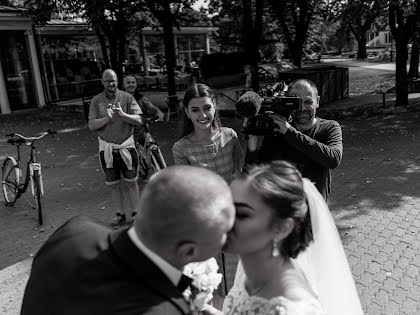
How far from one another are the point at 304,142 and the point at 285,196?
4.96 feet

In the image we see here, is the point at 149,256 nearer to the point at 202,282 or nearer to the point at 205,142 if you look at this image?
the point at 202,282

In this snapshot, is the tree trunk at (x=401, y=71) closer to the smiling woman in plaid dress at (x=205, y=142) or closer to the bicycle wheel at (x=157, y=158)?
the bicycle wheel at (x=157, y=158)

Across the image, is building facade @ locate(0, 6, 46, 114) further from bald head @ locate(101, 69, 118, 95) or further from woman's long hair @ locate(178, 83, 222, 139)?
woman's long hair @ locate(178, 83, 222, 139)

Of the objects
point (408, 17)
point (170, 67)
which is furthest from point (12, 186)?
point (408, 17)

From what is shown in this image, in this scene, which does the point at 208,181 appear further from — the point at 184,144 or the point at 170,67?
the point at 170,67

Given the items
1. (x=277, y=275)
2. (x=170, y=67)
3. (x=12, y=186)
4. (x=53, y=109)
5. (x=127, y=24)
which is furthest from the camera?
(x=53, y=109)

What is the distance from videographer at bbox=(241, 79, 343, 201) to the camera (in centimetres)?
319

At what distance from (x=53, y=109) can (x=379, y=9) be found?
14.4 meters

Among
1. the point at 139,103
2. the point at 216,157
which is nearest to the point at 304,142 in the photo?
the point at 216,157

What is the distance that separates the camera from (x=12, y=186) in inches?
291

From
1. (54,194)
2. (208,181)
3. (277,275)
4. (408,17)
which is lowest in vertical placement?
(54,194)

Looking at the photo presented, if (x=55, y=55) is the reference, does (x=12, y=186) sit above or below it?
below

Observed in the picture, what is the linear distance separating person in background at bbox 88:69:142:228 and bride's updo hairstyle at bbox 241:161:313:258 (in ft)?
13.0

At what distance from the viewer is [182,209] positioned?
4.01 feet
